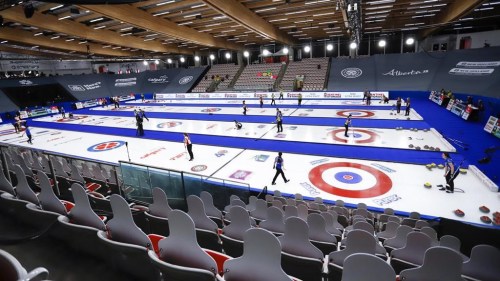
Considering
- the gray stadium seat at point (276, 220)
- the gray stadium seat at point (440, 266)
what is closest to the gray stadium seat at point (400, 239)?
the gray stadium seat at point (276, 220)

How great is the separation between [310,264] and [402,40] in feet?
143

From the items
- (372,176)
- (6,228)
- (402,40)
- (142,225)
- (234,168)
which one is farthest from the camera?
(402,40)

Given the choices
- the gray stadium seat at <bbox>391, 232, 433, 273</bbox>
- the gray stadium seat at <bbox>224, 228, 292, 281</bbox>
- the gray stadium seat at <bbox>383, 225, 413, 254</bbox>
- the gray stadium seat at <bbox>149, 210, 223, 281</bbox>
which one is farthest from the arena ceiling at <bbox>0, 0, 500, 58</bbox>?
the gray stadium seat at <bbox>224, 228, 292, 281</bbox>

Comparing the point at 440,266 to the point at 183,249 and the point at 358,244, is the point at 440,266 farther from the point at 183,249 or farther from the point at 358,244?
the point at 183,249

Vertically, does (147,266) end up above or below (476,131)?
above

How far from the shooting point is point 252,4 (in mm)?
17359

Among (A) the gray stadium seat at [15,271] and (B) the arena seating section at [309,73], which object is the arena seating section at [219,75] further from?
(A) the gray stadium seat at [15,271]

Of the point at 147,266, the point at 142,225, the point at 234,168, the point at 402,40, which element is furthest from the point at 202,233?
the point at 402,40

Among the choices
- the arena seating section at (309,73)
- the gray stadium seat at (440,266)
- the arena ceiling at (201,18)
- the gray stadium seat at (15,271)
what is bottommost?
the gray stadium seat at (440,266)

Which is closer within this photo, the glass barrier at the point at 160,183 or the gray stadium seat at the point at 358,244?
the gray stadium seat at the point at 358,244

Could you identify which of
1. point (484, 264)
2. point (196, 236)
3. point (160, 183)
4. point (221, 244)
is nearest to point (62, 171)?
point (160, 183)

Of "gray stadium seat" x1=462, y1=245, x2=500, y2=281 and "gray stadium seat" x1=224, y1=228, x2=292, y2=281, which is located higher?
"gray stadium seat" x1=224, y1=228, x2=292, y2=281

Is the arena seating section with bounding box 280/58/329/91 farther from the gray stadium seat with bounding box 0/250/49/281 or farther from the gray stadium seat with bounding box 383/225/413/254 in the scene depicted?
the gray stadium seat with bounding box 0/250/49/281

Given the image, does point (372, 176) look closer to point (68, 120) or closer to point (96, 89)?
point (68, 120)
